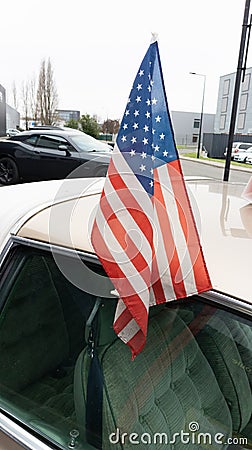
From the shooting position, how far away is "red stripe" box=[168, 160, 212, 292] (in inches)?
44.9

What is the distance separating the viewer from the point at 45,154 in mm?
9859

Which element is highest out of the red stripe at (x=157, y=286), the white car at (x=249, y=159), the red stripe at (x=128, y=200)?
the red stripe at (x=128, y=200)

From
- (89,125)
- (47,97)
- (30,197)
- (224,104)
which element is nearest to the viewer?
(30,197)

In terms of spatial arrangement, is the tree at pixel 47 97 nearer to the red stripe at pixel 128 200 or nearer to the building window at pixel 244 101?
the building window at pixel 244 101

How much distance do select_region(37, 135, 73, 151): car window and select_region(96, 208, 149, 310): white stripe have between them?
8585 mm

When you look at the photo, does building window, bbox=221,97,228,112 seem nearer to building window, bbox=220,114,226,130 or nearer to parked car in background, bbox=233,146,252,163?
building window, bbox=220,114,226,130

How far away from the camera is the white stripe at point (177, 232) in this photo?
1.15 meters

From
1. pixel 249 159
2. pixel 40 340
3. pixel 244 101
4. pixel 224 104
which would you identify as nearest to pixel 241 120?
pixel 244 101

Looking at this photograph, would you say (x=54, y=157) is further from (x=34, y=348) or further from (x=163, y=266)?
(x=163, y=266)

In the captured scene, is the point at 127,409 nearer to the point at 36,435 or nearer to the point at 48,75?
the point at 36,435

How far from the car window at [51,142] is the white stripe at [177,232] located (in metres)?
8.57

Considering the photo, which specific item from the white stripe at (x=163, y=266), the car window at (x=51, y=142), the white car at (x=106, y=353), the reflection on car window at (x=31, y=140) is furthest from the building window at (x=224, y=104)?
the white stripe at (x=163, y=266)

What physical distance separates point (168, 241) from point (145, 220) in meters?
0.09

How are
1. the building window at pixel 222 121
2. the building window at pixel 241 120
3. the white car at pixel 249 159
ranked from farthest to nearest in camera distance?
the building window at pixel 222 121 < the building window at pixel 241 120 < the white car at pixel 249 159
